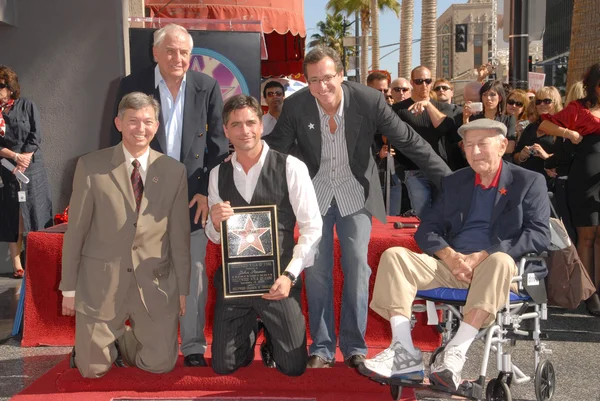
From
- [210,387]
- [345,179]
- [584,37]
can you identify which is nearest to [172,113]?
[345,179]

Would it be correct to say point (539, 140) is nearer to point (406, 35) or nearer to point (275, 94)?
point (275, 94)

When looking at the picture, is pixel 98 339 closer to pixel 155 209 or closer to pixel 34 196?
pixel 155 209

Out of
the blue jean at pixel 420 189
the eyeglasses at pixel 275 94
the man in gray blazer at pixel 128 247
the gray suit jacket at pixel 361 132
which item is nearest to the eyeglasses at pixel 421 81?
the blue jean at pixel 420 189

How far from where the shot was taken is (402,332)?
423cm

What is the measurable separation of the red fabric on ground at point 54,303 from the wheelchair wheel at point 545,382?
1.28 meters

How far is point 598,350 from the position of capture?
562 centimetres

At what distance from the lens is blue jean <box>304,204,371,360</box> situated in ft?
15.5

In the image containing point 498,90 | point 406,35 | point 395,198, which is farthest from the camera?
point 406,35

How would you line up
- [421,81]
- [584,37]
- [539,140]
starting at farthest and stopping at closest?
[584,37] < [539,140] < [421,81]

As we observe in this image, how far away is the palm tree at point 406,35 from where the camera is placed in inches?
1235

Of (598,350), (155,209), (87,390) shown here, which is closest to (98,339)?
(87,390)

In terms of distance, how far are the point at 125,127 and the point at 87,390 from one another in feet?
5.30

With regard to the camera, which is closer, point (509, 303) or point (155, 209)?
point (509, 303)

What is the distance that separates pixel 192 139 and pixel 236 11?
7.45 m
